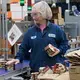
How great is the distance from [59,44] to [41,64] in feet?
1.07

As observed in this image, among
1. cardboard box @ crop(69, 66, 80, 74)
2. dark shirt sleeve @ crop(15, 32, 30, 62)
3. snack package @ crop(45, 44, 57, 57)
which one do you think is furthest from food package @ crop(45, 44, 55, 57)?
cardboard box @ crop(69, 66, 80, 74)

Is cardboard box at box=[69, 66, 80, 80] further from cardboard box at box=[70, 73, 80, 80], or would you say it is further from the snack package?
the snack package

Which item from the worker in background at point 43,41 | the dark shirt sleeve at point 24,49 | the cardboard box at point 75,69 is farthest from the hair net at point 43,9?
the cardboard box at point 75,69

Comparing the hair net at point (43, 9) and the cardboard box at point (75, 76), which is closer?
the cardboard box at point (75, 76)

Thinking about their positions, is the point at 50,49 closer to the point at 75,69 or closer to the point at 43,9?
the point at 43,9

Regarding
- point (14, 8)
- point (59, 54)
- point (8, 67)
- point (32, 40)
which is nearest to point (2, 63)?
point (8, 67)

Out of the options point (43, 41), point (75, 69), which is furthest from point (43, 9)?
point (75, 69)

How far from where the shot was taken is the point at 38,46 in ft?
10.8

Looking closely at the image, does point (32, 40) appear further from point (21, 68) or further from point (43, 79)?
point (43, 79)

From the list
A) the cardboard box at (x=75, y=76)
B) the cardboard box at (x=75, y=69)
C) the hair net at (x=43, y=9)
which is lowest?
the cardboard box at (x=75, y=76)

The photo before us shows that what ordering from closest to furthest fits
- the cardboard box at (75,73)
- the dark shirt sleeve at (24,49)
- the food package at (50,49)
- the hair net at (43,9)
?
the cardboard box at (75,73) → the food package at (50,49) → the hair net at (43,9) → the dark shirt sleeve at (24,49)

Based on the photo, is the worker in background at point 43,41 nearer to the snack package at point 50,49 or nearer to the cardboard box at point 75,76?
the snack package at point 50,49

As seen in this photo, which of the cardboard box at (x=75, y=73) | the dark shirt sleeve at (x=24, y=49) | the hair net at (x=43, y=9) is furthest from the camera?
the dark shirt sleeve at (x=24, y=49)

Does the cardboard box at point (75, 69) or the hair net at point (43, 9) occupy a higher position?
the hair net at point (43, 9)
